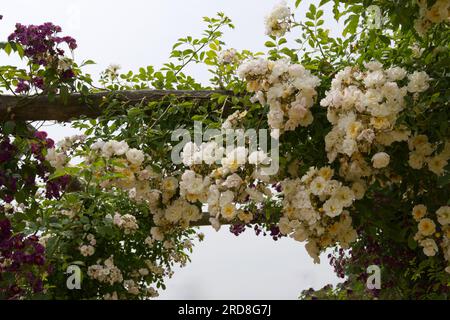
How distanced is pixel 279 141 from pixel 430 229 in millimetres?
737

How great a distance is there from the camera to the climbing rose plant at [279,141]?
2.41m

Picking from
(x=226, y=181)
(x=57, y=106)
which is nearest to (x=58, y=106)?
(x=57, y=106)

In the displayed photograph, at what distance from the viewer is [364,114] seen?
7.75 ft

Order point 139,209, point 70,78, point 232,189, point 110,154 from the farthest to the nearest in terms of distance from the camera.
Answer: point 139,209, point 70,78, point 110,154, point 232,189

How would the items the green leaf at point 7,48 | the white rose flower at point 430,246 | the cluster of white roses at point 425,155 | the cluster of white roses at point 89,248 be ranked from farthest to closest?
the cluster of white roses at point 89,248, the green leaf at point 7,48, the white rose flower at point 430,246, the cluster of white roses at point 425,155

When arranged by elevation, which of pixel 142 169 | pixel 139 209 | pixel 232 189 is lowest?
pixel 232 189

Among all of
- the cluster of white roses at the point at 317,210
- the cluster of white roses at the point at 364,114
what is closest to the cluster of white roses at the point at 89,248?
the cluster of white roses at the point at 317,210

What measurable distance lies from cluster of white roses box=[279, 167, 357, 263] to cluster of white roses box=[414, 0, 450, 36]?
702 mm

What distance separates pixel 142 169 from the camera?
8.91ft

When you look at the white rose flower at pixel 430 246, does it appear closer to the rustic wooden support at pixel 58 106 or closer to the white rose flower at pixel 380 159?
the white rose flower at pixel 380 159

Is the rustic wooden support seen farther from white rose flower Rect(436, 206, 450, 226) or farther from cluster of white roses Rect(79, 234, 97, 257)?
white rose flower Rect(436, 206, 450, 226)

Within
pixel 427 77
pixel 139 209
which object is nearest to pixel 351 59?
pixel 427 77
